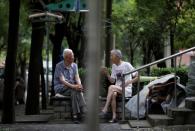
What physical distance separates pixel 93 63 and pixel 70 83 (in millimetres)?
10017

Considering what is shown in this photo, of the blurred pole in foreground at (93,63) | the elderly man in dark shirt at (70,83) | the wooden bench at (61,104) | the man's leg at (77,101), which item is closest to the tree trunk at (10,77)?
the wooden bench at (61,104)

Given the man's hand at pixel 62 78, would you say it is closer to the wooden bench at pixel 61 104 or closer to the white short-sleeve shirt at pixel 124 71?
the wooden bench at pixel 61 104

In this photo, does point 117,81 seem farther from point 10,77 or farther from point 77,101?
point 10,77

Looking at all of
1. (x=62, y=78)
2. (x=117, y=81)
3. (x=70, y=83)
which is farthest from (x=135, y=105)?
(x=62, y=78)

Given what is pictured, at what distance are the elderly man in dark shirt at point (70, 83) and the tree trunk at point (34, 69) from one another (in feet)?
11.3

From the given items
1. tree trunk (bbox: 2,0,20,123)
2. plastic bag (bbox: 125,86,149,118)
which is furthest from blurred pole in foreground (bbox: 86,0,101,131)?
tree trunk (bbox: 2,0,20,123)

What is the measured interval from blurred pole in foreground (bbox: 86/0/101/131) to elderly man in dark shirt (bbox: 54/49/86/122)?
9.72 m

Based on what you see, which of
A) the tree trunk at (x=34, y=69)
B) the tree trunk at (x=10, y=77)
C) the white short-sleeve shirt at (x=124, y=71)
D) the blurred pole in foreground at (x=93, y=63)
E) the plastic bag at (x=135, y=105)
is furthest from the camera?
the tree trunk at (x=34, y=69)

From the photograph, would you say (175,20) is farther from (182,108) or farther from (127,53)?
(127,53)

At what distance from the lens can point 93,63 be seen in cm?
336

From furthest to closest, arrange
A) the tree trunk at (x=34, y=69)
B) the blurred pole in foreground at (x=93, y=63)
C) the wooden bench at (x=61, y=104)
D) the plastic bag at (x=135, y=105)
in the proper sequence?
the tree trunk at (x=34, y=69), the wooden bench at (x=61, y=104), the plastic bag at (x=135, y=105), the blurred pole in foreground at (x=93, y=63)

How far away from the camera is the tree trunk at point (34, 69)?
1698cm

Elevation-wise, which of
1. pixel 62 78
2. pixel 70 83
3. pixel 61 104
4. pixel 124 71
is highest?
pixel 124 71

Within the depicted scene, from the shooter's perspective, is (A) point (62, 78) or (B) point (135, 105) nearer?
(B) point (135, 105)
